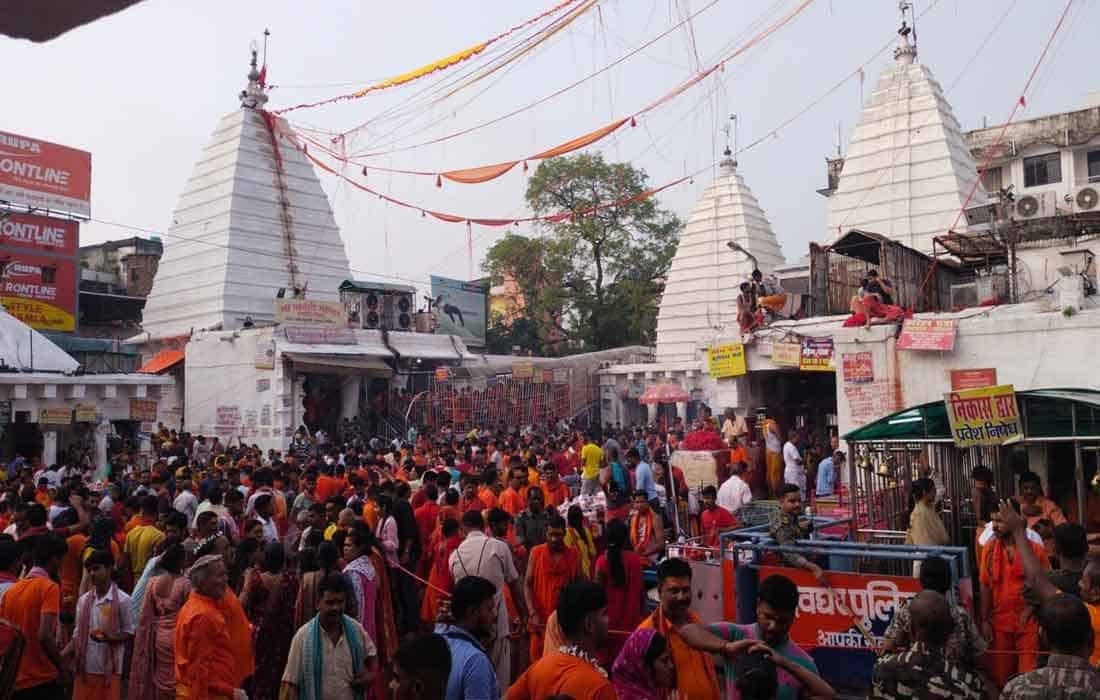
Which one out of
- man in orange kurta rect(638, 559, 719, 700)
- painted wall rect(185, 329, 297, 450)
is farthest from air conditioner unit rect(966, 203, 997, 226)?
man in orange kurta rect(638, 559, 719, 700)

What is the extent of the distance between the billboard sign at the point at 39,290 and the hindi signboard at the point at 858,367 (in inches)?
1030

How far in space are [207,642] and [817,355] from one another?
41.3 feet

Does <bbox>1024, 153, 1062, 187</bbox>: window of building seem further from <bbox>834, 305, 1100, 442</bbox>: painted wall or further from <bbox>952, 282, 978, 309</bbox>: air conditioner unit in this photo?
<bbox>834, 305, 1100, 442</bbox>: painted wall

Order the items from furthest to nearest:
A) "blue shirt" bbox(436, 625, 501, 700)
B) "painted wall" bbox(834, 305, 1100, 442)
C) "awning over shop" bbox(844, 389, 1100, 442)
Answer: "painted wall" bbox(834, 305, 1100, 442), "awning over shop" bbox(844, 389, 1100, 442), "blue shirt" bbox(436, 625, 501, 700)

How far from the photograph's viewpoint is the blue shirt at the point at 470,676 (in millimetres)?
3219

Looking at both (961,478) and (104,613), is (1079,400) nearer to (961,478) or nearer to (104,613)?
(961,478)

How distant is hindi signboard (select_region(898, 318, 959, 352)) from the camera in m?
11.9

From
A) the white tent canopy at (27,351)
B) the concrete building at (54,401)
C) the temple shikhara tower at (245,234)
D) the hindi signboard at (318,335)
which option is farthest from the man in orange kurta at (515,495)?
the temple shikhara tower at (245,234)

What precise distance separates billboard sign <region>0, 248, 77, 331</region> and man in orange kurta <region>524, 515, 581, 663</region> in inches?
1098

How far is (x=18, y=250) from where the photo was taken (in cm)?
2905

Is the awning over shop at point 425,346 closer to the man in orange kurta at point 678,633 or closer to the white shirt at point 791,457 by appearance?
the white shirt at point 791,457

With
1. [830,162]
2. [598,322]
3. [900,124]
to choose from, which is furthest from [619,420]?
[830,162]

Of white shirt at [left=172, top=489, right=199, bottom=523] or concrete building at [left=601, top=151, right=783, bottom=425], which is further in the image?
concrete building at [left=601, top=151, right=783, bottom=425]

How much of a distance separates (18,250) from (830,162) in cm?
3106
